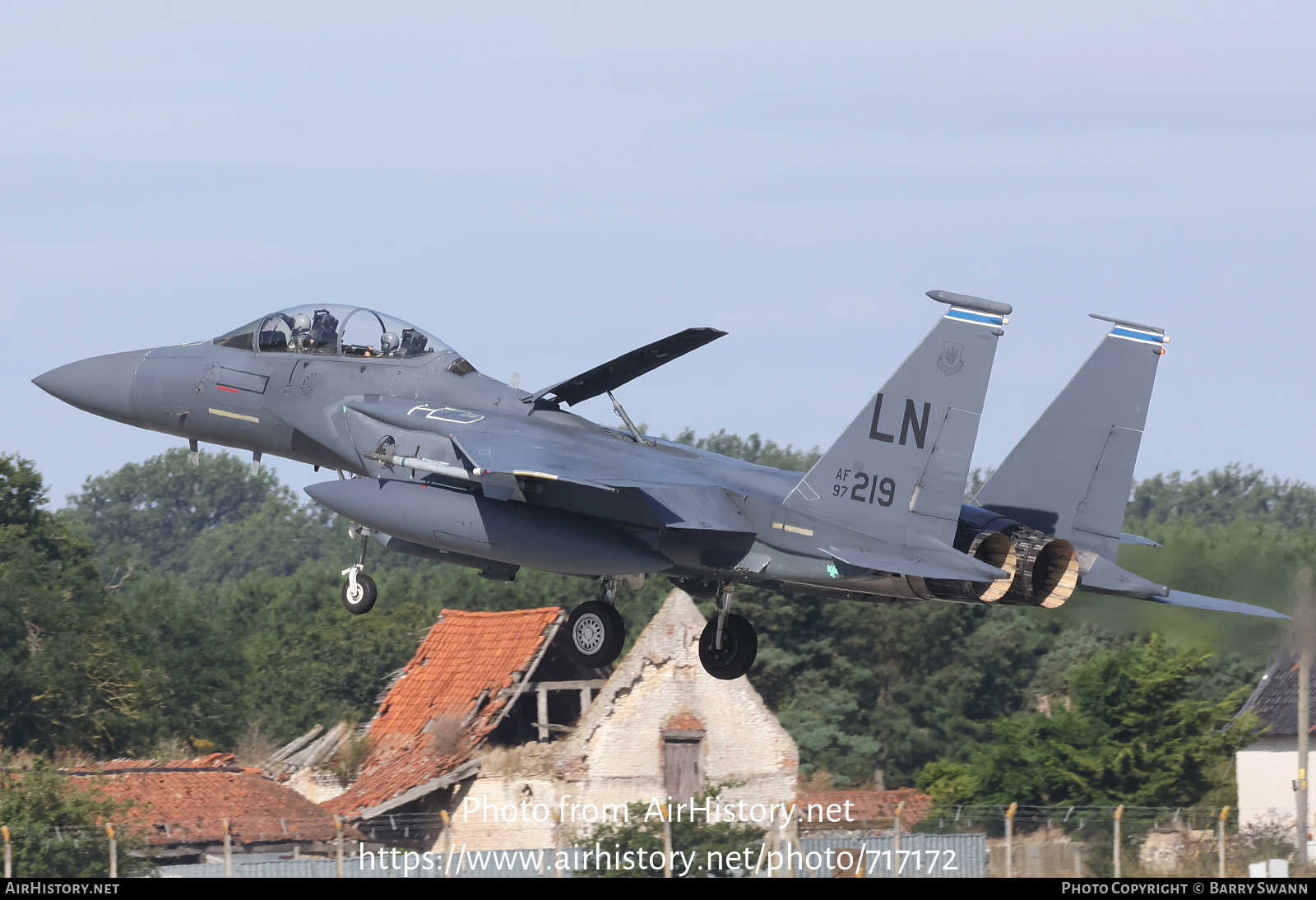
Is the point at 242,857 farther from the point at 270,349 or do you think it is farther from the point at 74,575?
the point at 74,575

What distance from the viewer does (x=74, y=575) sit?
44031mm

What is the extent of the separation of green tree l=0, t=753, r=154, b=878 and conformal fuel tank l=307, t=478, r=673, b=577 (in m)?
6.63

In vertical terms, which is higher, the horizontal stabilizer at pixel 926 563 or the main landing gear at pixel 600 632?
the horizontal stabilizer at pixel 926 563

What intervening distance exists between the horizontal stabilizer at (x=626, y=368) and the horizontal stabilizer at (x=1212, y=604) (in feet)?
17.3

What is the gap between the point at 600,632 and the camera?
1800 cm

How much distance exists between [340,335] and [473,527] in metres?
3.90

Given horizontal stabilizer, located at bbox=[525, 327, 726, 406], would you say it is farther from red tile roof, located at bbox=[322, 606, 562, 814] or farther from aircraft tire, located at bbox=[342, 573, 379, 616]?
red tile roof, located at bbox=[322, 606, 562, 814]

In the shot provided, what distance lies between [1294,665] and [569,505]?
31.2ft

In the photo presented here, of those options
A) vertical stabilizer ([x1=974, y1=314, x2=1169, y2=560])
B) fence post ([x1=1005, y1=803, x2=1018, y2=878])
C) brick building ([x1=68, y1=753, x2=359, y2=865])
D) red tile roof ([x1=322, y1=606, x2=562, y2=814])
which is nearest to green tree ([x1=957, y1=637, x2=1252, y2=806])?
red tile roof ([x1=322, y1=606, x2=562, y2=814])

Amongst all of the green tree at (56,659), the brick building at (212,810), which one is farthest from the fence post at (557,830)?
the green tree at (56,659)

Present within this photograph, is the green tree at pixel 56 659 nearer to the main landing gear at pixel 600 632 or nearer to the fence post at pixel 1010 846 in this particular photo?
the main landing gear at pixel 600 632

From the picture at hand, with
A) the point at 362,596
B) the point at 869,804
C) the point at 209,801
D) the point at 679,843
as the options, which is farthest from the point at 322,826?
the point at 362,596

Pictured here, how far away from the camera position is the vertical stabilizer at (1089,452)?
58.0ft

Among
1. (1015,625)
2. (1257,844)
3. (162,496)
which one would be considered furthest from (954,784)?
(162,496)
